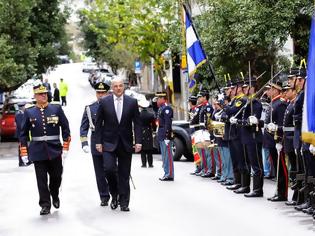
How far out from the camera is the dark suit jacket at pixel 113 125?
12578 mm

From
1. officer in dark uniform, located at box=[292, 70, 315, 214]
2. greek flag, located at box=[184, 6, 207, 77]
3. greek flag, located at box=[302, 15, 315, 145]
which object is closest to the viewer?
greek flag, located at box=[302, 15, 315, 145]

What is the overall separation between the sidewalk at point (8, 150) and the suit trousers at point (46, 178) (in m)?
14.8

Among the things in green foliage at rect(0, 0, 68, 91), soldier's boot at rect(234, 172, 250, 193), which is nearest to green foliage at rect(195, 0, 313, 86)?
soldier's boot at rect(234, 172, 250, 193)

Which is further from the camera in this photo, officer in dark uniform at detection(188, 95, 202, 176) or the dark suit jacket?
officer in dark uniform at detection(188, 95, 202, 176)

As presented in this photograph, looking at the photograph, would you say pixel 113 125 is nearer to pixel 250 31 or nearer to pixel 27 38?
pixel 250 31

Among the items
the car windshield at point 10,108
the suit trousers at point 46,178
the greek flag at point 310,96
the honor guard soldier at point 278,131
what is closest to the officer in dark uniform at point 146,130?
the honor guard soldier at point 278,131

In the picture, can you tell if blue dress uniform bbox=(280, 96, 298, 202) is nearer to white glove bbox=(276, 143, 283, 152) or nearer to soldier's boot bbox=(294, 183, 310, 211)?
white glove bbox=(276, 143, 283, 152)

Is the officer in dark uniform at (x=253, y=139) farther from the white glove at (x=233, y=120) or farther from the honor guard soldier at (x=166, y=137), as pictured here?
the honor guard soldier at (x=166, y=137)

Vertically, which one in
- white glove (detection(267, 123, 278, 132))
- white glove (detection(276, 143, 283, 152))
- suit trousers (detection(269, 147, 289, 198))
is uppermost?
white glove (detection(267, 123, 278, 132))

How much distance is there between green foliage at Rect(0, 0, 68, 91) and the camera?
32.0m

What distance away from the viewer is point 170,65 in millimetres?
46562

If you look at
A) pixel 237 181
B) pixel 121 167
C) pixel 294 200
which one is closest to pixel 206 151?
pixel 237 181

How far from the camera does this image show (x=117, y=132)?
1260 centimetres

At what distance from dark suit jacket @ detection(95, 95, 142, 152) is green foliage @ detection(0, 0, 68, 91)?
60.2 feet
